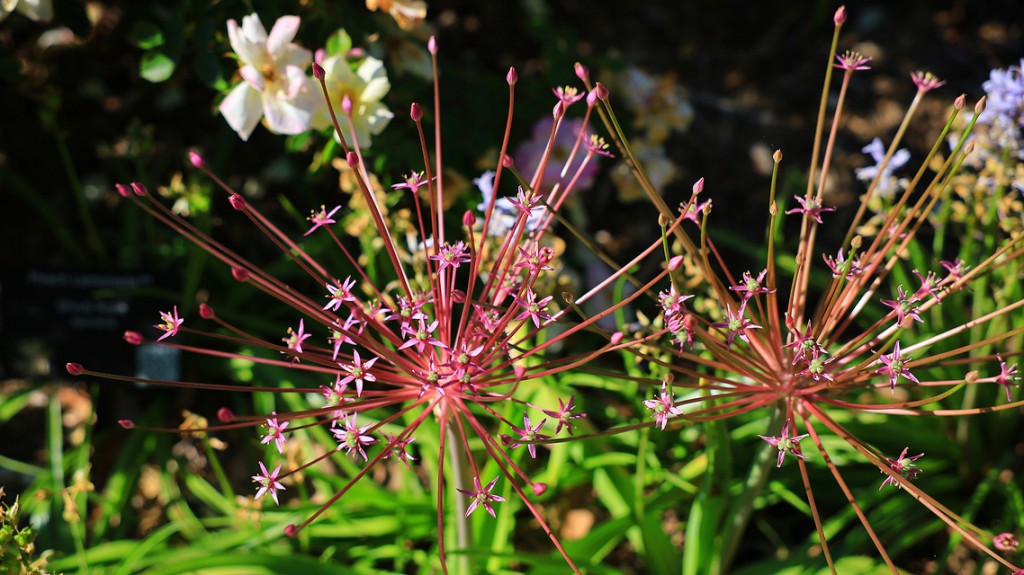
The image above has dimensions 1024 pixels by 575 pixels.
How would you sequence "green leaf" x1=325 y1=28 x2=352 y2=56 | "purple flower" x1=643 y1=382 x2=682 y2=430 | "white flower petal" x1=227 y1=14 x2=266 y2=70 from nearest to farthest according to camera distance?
"purple flower" x1=643 y1=382 x2=682 y2=430
"white flower petal" x1=227 y1=14 x2=266 y2=70
"green leaf" x1=325 y1=28 x2=352 y2=56

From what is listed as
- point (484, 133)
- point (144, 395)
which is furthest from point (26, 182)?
point (484, 133)

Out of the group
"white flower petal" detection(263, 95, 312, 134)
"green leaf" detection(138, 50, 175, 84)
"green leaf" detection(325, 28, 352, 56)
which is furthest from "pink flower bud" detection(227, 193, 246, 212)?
"green leaf" detection(138, 50, 175, 84)

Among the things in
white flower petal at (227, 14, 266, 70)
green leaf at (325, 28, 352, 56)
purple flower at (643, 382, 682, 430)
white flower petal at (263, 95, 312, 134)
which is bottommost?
purple flower at (643, 382, 682, 430)

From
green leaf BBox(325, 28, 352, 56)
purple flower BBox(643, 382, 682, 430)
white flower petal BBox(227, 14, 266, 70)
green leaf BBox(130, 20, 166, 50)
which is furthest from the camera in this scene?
green leaf BBox(130, 20, 166, 50)

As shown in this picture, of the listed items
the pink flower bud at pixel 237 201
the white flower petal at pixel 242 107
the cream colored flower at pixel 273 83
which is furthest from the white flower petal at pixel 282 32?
the pink flower bud at pixel 237 201

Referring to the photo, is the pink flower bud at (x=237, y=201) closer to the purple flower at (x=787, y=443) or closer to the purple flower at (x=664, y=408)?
the purple flower at (x=664, y=408)

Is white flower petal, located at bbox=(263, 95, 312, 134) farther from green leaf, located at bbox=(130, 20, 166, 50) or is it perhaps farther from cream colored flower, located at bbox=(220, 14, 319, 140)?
green leaf, located at bbox=(130, 20, 166, 50)
